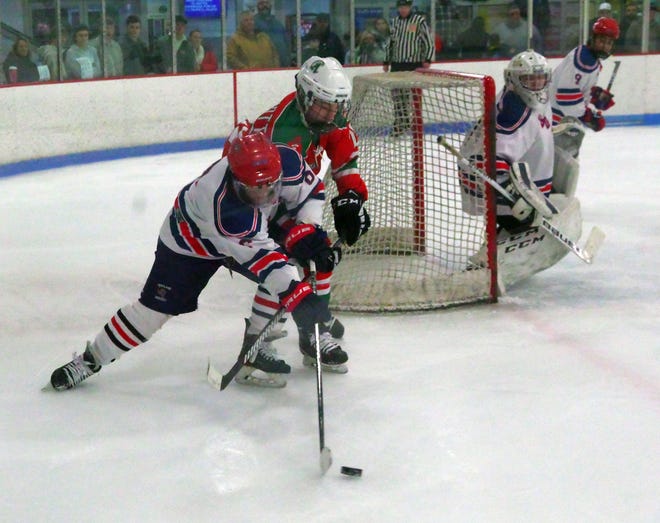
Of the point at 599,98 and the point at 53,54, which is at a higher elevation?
the point at 53,54

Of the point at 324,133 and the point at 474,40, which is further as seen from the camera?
the point at 474,40

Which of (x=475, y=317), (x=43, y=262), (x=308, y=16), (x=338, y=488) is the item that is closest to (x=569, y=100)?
(x=475, y=317)

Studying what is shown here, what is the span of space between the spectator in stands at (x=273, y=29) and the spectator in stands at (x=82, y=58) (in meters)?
1.46

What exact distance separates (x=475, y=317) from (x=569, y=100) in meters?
1.94

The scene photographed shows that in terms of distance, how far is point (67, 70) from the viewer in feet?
24.2

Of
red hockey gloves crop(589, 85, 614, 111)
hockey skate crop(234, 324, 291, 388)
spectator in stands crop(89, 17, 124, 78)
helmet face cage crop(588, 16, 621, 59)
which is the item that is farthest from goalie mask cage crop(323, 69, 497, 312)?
spectator in stands crop(89, 17, 124, 78)

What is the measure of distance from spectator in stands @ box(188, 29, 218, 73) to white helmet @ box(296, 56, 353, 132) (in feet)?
17.2

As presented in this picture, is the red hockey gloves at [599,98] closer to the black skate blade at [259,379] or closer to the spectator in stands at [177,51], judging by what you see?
the black skate blade at [259,379]

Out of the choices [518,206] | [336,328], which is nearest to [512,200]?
[518,206]

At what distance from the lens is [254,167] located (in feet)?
8.20

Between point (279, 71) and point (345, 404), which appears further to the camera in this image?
point (279, 71)

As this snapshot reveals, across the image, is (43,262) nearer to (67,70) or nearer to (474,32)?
(67,70)

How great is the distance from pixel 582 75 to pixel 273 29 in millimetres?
3895

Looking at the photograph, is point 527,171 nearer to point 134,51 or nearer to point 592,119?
point 592,119
